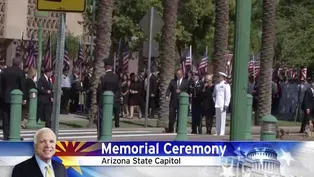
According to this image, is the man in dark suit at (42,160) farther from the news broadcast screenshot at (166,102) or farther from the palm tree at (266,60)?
the palm tree at (266,60)

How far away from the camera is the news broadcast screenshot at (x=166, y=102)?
28.6ft

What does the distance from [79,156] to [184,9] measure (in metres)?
43.0

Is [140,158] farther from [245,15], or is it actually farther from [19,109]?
[19,109]

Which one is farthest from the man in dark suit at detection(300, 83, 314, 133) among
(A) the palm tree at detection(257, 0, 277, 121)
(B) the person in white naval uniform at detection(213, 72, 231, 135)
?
(B) the person in white naval uniform at detection(213, 72, 231, 135)

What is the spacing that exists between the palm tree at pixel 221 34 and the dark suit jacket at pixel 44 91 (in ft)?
23.2

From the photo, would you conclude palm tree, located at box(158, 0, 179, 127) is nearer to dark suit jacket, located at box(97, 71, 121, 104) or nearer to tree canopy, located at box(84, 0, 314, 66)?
dark suit jacket, located at box(97, 71, 121, 104)

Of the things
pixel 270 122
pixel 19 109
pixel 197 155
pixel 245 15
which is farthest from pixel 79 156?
pixel 19 109

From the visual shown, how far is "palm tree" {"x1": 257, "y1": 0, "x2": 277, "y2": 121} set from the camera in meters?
27.2

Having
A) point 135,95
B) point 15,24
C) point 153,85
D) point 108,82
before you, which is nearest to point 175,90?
point 108,82

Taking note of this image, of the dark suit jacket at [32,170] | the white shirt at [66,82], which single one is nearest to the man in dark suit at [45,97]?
the white shirt at [66,82]

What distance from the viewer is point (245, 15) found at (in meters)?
11.5

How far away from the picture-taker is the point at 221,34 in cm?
2767

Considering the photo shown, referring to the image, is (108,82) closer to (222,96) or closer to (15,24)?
(222,96)

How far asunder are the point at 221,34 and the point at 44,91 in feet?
25.9
